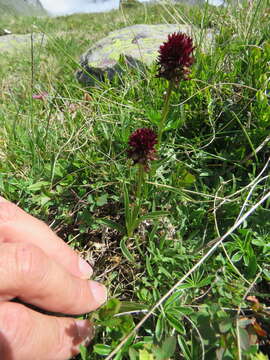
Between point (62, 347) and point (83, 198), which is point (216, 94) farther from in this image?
point (62, 347)

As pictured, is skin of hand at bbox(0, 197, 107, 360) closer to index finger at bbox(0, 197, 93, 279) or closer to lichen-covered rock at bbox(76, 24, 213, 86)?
index finger at bbox(0, 197, 93, 279)

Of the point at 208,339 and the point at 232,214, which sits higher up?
the point at 232,214

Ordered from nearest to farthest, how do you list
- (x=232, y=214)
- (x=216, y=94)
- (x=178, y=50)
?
(x=178, y=50)
(x=232, y=214)
(x=216, y=94)

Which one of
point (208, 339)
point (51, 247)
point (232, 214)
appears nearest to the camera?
point (208, 339)

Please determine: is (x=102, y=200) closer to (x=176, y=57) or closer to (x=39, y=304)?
(x=39, y=304)

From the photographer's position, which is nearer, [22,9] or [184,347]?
[184,347]

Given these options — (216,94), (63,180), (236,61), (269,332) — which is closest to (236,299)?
(269,332)

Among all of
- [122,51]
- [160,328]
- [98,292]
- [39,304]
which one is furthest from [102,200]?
[122,51]
